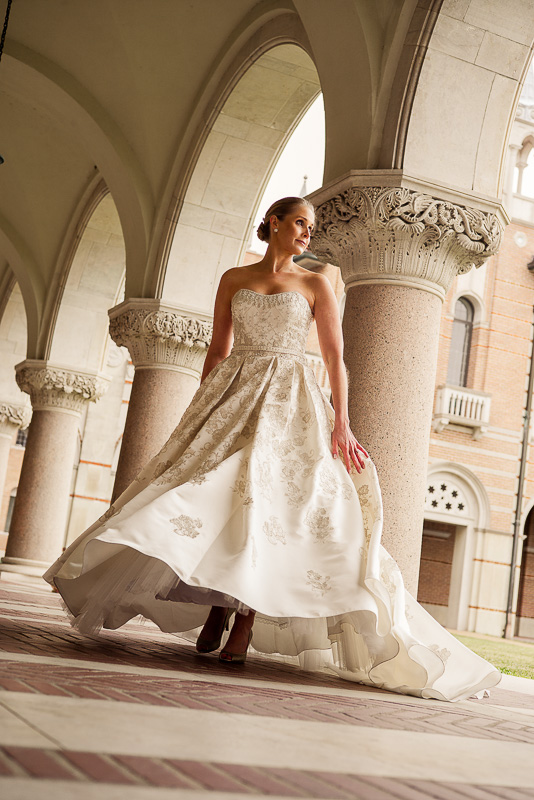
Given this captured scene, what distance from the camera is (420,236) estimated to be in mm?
5164

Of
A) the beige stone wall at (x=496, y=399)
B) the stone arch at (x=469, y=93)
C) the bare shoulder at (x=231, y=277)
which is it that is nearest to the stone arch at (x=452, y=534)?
the beige stone wall at (x=496, y=399)

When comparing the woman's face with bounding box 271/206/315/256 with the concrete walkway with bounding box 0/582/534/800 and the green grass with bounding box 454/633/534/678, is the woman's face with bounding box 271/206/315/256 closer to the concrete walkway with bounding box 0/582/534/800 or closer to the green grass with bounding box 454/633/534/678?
the concrete walkway with bounding box 0/582/534/800

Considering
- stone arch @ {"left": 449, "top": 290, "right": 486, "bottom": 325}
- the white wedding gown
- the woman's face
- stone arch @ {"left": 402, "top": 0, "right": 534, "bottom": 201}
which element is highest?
stone arch @ {"left": 449, "top": 290, "right": 486, "bottom": 325}

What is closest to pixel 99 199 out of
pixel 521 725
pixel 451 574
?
pixel 521 725

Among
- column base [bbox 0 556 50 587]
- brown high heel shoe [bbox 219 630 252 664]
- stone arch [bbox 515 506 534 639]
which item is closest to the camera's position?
brown high heel shoe [bbox 219 630 252 664]

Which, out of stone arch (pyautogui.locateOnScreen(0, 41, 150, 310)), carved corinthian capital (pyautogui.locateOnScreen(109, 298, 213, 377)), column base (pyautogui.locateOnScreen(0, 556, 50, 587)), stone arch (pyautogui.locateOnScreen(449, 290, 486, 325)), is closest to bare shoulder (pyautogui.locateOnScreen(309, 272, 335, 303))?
carved corinthian capital (pyautogui.locateOnScreen(109, 298, 213, 377))

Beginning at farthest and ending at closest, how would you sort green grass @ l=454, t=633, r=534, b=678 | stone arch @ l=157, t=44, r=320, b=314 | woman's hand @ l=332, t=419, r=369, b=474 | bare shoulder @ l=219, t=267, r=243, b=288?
stone arch @ l=157, t=44, r=320, b=314, green grass @ l=454, t=633, r=534, b=678, bare shoulder @ l=219, t=267, r=243, b=288, woman's hand @ l=332, t=419, r=369, b=474

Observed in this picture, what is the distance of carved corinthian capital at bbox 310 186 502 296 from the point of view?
5.13 m

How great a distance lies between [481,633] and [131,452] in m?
14.8

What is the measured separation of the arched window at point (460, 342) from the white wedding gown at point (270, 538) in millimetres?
19315

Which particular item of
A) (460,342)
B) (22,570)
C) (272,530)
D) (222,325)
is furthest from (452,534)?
(272,530)

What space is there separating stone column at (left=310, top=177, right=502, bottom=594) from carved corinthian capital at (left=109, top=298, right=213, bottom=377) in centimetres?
376

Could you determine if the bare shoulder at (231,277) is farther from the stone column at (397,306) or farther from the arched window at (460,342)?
the arched window at (460,342)

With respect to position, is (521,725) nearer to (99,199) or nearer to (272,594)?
(272,594)
